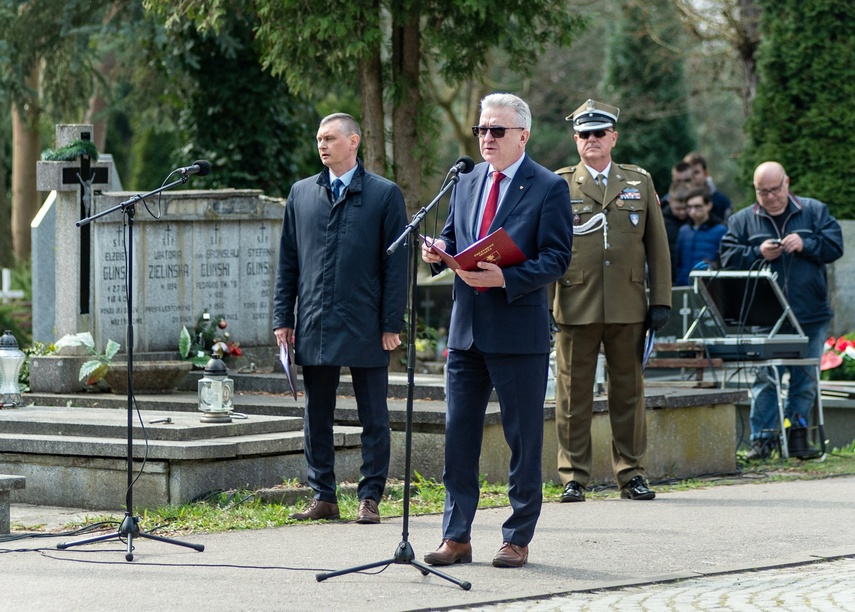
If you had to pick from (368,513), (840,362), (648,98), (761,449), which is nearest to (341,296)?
(368,513)

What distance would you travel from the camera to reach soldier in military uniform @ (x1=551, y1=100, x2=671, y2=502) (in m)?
8.61

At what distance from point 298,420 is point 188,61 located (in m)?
9.47

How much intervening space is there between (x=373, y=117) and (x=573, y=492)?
17.6 ft

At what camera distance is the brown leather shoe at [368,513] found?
7633 millimetres

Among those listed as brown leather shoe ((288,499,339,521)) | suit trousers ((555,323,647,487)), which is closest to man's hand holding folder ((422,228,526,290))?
brown leather shoe ((288,499,339,521))

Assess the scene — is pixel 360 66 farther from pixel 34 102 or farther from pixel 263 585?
pixel 34 102

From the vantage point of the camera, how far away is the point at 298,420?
8953mm

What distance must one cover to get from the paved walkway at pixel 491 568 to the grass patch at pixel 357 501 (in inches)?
8.1

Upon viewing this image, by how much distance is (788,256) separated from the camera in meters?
10.8

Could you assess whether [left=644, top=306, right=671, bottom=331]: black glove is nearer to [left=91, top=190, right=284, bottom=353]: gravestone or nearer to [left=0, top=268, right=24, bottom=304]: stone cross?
[left=91, top=190, right=284, bottom=353]: gravestone

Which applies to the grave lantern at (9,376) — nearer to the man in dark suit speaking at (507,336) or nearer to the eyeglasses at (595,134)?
the eyeglasses at (595,134)

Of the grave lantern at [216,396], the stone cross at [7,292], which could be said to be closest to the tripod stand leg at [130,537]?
the grave lantern at [216,396]

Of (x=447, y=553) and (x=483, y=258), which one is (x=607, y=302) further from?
(x=447, y=553)

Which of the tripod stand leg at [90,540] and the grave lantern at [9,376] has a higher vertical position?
the grave lantern at [9,376]
